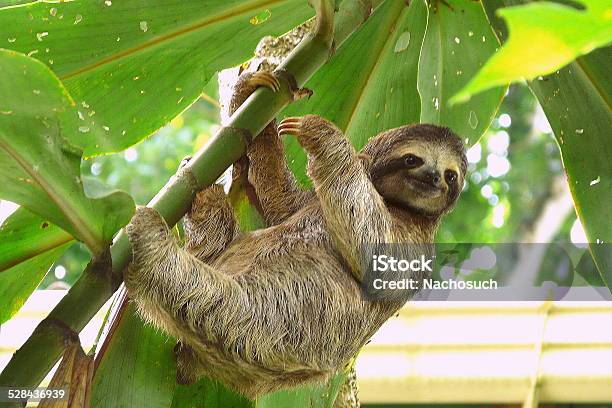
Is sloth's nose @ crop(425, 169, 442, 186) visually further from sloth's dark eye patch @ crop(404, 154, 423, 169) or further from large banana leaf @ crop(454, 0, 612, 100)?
large banana leaf @ crop(454, 0, 612, 100)

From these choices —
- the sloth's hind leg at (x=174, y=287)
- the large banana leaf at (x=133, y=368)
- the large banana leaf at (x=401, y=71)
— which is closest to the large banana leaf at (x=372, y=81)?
the large banana leaf at (x=401, y=71)

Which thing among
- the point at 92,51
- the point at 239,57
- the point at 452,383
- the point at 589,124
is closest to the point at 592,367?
the point at 452,383

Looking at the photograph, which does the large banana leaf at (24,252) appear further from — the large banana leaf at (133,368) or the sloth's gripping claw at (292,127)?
the sloth's gripping claw at (292,127)

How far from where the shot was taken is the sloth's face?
289 centimetres

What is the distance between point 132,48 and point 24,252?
76 cm

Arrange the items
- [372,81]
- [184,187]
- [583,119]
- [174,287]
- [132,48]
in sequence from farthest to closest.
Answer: [372,81] < [583,119] < [132,48] < [174,287] < [184,187]

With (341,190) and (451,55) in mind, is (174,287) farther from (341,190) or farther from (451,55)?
(451,55)

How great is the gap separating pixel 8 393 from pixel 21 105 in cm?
65

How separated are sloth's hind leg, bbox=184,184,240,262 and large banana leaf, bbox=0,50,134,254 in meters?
0.79

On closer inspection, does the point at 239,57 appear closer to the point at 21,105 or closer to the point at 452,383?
the point at 21,105

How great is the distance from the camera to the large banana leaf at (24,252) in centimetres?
225

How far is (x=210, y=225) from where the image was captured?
2645 millimetres

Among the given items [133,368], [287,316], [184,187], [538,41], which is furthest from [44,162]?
[538,41]

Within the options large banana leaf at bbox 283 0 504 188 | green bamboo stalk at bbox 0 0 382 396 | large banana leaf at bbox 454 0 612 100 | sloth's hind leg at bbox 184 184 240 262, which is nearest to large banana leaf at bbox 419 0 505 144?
large banana leaf at bbox 283 0 504 188
